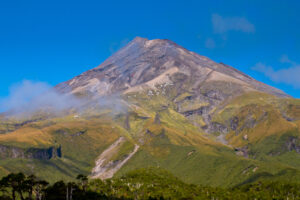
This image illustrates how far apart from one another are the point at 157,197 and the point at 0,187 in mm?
126071

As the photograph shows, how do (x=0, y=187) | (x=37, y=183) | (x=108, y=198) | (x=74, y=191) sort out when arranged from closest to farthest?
1. (x=0, y=187)
2. (x=37, y=183)
3. (x=74, y=191)
4. (x=108, y=198)

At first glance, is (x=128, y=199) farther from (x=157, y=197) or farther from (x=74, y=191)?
(x=74, y=191)

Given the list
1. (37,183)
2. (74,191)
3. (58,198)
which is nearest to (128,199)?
(74,191)

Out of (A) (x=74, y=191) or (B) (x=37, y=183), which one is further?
(A) (x=74, y=191)

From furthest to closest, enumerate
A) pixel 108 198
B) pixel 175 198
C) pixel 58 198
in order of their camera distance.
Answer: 1. pixel 175 198
2. pixel 108 198
3. pixel 58 198

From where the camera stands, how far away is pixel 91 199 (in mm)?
159750

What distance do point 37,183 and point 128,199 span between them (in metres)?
103

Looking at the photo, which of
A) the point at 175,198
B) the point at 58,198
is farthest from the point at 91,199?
the point at 175,198

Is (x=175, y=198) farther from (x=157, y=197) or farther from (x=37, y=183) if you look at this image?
(x=37, y=183)

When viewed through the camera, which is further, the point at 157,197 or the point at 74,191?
the point at 157,197

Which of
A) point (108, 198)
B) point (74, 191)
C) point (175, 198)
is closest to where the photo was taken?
point (74, 191)

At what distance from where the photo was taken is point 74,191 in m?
133

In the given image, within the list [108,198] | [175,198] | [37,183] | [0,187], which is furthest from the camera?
[175,198]

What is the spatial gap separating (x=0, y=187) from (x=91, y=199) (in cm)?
7898
